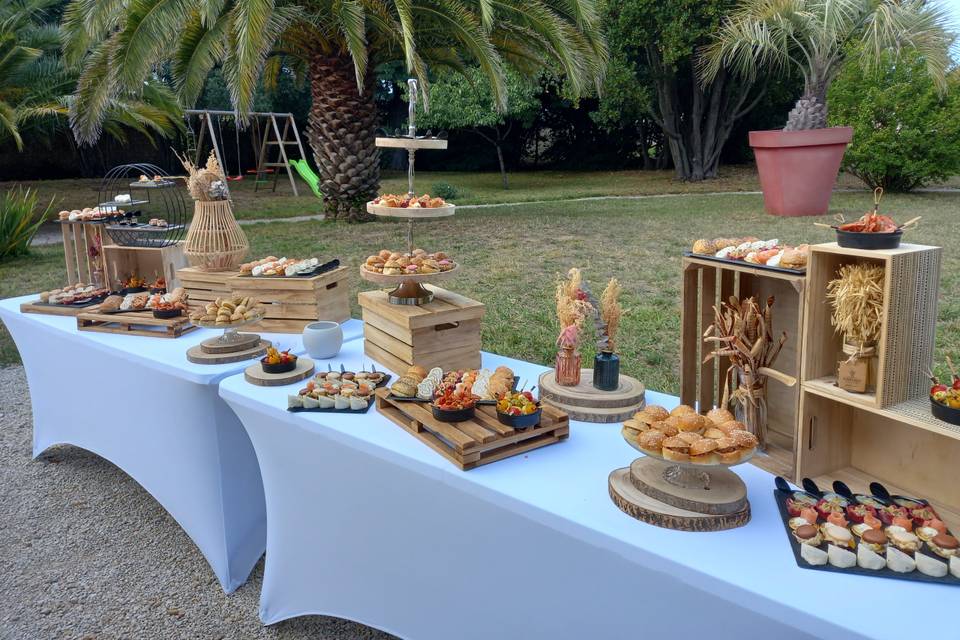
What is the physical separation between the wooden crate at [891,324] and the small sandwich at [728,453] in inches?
14.4

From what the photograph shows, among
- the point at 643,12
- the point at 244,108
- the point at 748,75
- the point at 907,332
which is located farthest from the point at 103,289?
the point at 748,75

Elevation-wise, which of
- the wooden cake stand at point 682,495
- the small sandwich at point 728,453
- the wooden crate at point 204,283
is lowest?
the wooden cake stand at point 682,495

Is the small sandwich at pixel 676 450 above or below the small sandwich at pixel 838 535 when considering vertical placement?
above

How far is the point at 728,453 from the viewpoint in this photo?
1474 millimetres

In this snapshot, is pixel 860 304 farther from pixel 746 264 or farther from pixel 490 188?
pixel 490 188

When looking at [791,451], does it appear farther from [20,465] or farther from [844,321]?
[20,465]

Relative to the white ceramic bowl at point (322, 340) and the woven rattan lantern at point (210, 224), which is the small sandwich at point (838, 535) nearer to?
the white ceramic bowl at point (322, 340)

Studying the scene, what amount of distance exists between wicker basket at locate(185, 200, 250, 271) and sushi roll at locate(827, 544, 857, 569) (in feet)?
8.85

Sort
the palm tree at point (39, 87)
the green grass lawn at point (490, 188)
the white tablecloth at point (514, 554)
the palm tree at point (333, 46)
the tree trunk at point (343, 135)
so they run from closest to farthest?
the white tablecloth at point (514, 554) → the palm tree at point (333, 46) → the tree trunk at point (343, 135) → the palm tree at point (39, 87) → the green grass lawn at point (490, 188)

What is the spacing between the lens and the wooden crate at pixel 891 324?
1.59 meters

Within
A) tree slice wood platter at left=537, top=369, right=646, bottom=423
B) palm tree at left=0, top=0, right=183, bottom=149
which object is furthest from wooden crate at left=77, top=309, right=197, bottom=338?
palm tree at left=0, top=0, right=183, bottom=149

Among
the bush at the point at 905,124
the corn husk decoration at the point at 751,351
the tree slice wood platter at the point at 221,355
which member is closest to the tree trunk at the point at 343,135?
the tree slice wood platter at the point at 221,355

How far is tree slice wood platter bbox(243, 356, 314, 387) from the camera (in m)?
2.36

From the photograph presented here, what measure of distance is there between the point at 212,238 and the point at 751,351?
2378 mm
